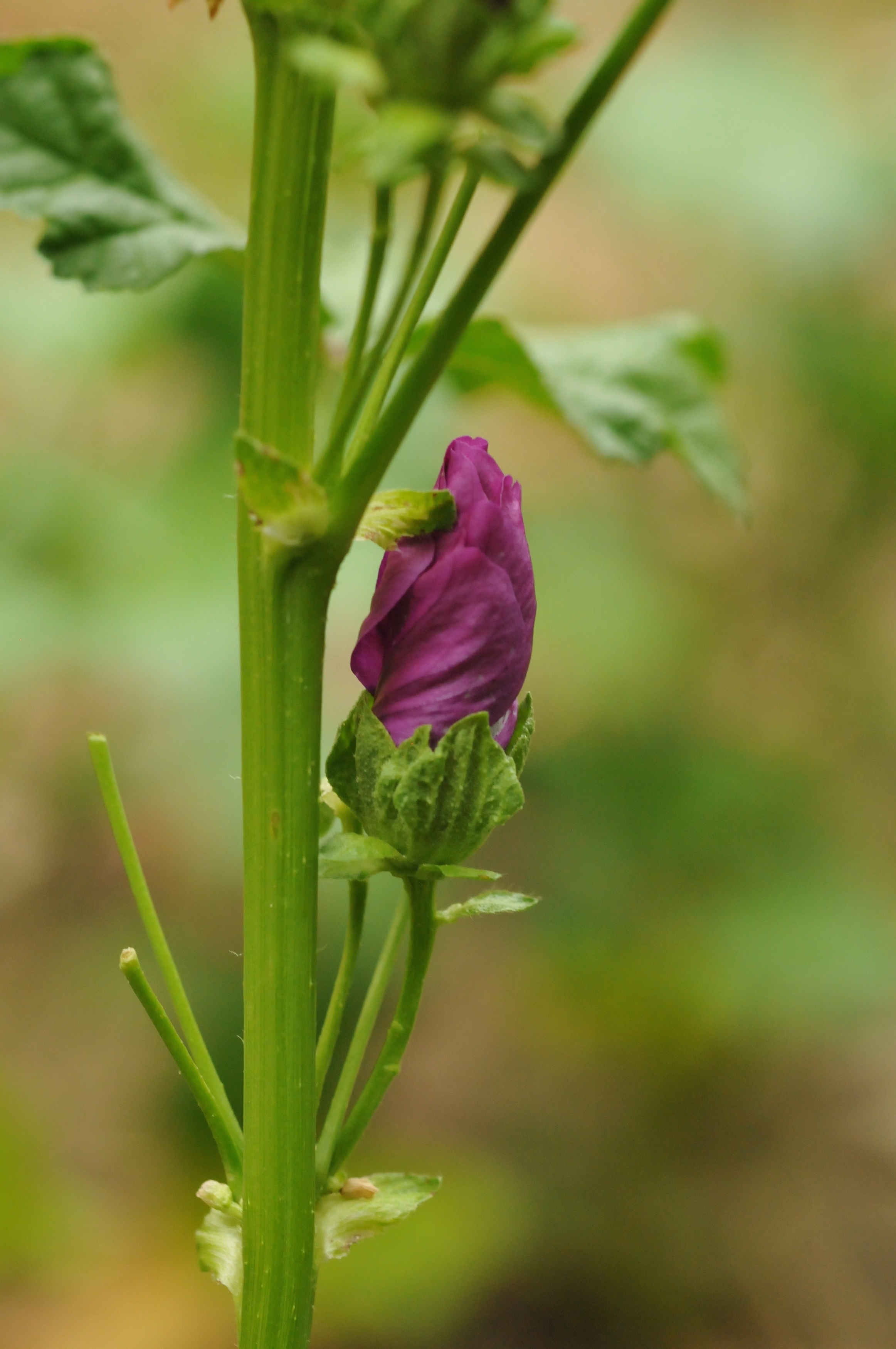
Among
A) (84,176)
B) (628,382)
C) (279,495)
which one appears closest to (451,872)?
(279,495)

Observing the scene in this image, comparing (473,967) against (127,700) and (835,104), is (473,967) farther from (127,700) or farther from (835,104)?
(835,104)

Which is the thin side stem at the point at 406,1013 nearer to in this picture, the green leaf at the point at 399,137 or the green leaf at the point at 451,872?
the green leaf at the point at 451,872

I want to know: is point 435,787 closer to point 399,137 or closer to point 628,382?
point 399,137

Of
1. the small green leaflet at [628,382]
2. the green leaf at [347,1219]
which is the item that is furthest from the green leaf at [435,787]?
the small green leaflet at [628,382]

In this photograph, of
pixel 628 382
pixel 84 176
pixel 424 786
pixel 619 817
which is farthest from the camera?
pixel 619 817

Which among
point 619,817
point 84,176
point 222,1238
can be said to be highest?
point 84,176

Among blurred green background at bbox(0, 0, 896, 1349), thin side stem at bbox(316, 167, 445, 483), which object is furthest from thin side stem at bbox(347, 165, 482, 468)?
blurred green background at bbox(0, 0, 896, 1349)
